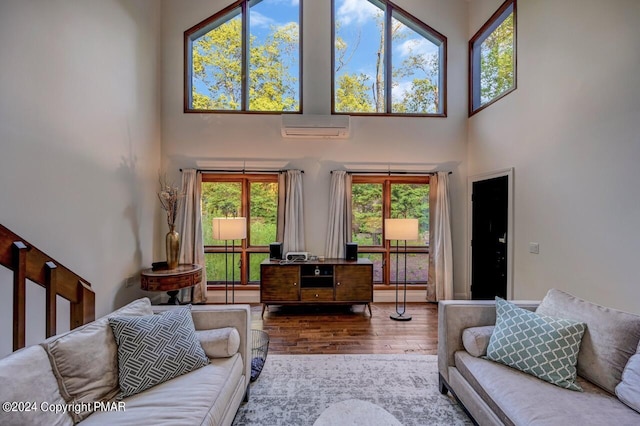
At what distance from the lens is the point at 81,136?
8.80 ft

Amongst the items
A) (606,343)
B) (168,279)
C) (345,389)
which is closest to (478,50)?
(606,343)

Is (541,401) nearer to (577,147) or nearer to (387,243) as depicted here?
(577,147)

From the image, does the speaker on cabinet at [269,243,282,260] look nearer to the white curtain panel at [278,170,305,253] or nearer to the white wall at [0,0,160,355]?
the white curtain panel at [278,170,305,253]

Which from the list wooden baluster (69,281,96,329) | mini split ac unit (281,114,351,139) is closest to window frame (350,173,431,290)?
mini split ac unit (281,114,351,139)

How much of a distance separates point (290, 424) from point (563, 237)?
119 inches

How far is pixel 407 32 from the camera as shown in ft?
15.5

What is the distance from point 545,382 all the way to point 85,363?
252 centimetres

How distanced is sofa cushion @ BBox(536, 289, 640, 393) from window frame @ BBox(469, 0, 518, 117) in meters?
2.89

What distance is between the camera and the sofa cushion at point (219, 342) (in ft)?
6.13

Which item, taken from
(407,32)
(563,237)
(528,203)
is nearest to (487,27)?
(407,32)

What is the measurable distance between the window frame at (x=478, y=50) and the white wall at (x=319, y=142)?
129 millimetres

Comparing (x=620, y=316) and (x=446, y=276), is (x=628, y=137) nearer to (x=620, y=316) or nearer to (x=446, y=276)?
(x=620, y=316)

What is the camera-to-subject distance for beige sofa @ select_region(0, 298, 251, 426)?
1.16 metres

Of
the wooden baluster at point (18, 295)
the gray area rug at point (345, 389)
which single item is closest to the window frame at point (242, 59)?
the wooden baluster at point (18, 295)
